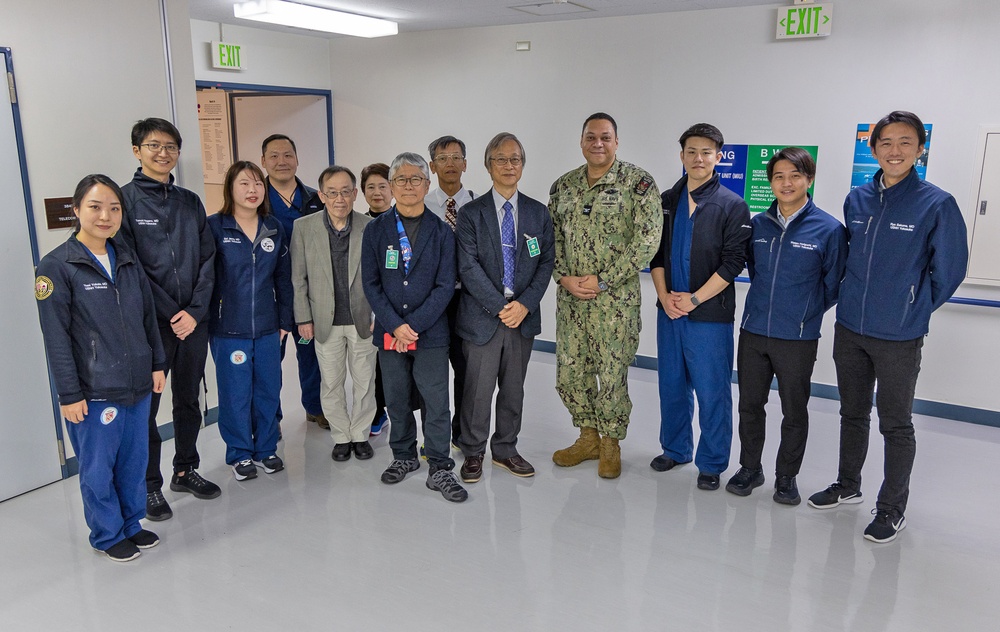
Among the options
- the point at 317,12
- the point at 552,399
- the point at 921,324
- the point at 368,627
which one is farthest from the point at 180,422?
the point at 921,324

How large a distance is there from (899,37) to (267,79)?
4.56 m

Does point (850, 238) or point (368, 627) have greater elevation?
point (850, 238)

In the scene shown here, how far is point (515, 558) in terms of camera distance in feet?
9.95

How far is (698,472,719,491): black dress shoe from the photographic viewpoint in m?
3.64

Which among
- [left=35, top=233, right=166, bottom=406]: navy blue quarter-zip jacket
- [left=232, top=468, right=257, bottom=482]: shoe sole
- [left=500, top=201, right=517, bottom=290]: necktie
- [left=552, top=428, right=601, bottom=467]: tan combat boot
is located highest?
[left=500, top=201, right=517, bottom=290]: necktie

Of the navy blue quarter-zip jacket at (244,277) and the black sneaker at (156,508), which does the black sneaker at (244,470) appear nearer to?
the black sneaker at (156,508)

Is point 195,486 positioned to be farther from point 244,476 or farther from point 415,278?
point 415,278

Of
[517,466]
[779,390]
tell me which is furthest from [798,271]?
[517,466]

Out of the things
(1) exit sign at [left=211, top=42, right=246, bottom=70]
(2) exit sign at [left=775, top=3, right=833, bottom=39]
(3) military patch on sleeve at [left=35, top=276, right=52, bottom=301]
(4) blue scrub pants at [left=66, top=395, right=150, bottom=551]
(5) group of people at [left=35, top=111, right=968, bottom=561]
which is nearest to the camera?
(3) military patch on sleeve at [left=35, top=276, right=52, bottom=301]

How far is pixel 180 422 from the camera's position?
3.50m

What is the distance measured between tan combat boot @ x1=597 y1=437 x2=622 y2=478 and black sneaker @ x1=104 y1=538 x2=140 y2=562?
7.10 ft

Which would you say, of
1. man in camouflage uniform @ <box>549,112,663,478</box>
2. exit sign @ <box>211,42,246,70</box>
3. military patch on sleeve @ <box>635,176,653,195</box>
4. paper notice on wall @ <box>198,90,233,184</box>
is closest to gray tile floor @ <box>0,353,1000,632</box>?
man in camouflage uniform @ <box>549,112,663,478</box>

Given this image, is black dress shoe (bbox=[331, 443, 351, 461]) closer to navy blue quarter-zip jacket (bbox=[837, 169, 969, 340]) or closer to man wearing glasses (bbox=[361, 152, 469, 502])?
man wearing glasses (bbox=[361, 152, 469, 502])

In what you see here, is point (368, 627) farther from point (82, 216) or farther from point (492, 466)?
point (82, 216)
